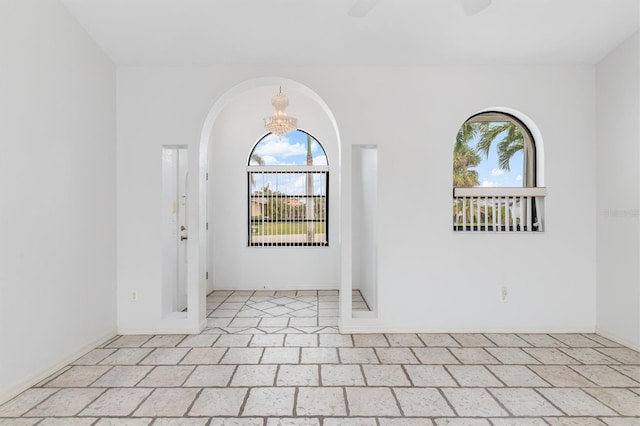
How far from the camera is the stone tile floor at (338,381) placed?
210 centimetres

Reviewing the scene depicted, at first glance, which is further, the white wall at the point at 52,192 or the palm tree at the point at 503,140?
the palm tree at the point at 503,140

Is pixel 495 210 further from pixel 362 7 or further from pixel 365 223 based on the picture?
pixel 362 7

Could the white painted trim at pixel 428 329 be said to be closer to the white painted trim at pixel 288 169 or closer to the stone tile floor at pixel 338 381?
the stone tile floor at pixel 338 381

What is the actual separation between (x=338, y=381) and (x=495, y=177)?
2.83 metres

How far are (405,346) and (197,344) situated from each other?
1.89m

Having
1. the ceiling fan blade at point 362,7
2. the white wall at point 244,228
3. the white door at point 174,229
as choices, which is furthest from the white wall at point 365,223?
the white door at point 174,229

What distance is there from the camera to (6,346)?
2.28m

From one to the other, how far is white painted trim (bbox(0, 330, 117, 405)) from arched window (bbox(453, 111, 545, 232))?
3607mm

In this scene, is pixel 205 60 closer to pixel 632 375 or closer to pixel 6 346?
pixel 6 346

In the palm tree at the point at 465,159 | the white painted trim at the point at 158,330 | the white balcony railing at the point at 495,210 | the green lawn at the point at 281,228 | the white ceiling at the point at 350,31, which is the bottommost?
the white painted trim at the point at 158,330

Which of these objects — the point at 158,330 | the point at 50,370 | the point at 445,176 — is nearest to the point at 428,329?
the point at 445,176

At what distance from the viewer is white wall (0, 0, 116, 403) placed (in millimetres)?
2316

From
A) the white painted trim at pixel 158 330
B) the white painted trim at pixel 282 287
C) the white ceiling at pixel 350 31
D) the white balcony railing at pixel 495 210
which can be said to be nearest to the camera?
the white ceiling at pixel 350 31

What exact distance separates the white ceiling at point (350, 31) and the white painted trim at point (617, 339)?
2.65 meters
